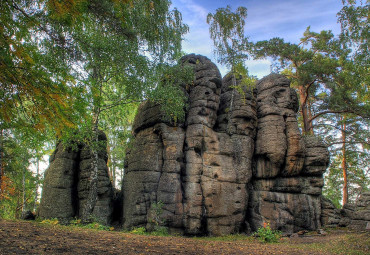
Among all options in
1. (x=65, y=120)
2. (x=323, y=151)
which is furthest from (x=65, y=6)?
(x=323, y=151)

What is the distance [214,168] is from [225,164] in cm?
101

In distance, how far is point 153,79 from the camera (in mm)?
14125

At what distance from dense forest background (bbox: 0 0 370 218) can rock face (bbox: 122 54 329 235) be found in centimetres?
170

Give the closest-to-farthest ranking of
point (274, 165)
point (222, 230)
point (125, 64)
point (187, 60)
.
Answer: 1. point (125, 64)
2. point (222, 230)
3. point (274, 165)
4. point (187, 60)

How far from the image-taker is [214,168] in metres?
16.9

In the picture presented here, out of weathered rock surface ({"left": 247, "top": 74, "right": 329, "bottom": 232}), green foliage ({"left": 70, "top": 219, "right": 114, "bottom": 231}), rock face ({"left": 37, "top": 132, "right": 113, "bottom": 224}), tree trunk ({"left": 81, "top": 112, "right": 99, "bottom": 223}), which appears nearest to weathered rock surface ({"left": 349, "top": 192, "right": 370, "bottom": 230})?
weathered rock surface ({"left": 247, "top": 74, "right": 329, "bottom": 232})

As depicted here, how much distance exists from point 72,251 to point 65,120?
2993 millimetres

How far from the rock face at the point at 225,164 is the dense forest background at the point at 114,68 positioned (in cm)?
170

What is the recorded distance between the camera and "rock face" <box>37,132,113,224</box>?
15.3 metres

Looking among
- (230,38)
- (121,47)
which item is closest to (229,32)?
(230,38)

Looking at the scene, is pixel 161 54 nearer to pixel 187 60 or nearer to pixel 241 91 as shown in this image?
pixel 187 60

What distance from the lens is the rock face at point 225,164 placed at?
621 inches

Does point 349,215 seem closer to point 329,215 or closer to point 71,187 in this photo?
point 329,215

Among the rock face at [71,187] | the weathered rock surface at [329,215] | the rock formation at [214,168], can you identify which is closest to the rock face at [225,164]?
the rock formation at [214,168]
